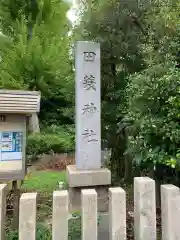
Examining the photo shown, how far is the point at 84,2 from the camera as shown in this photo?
5828 millimetres

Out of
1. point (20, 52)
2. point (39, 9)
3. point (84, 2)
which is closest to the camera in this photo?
point (84, 2)

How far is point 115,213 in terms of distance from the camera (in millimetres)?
2500

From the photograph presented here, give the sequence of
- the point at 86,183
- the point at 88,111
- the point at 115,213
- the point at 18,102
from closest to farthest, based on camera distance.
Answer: the point at 115,213, the point at 18,102, the point at 86,183, the point at 88,111

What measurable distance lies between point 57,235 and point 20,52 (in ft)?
40.8

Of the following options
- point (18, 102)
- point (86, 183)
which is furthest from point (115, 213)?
point (86, 183)

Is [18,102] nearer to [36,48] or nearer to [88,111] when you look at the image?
[88,111]

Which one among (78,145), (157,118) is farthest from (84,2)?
(157,118)

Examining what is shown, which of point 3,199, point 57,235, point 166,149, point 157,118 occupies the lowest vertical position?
point 57,235

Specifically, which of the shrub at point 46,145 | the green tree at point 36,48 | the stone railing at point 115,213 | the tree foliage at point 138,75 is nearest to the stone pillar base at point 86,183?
the tree foliage at point 138,75

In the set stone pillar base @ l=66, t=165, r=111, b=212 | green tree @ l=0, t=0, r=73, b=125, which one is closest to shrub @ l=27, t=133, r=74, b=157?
green tree @ l=0, t=0, r=73, b=125

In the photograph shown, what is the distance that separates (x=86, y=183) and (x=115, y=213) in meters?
2.28

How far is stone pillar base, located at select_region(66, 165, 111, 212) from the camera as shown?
475 centimetres

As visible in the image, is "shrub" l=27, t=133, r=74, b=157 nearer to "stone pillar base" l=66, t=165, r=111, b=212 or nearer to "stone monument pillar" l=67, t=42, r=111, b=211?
"stone monument pillar" l=67, t=42, r=111, b=211

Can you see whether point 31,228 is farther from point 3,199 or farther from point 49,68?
point 49,68
